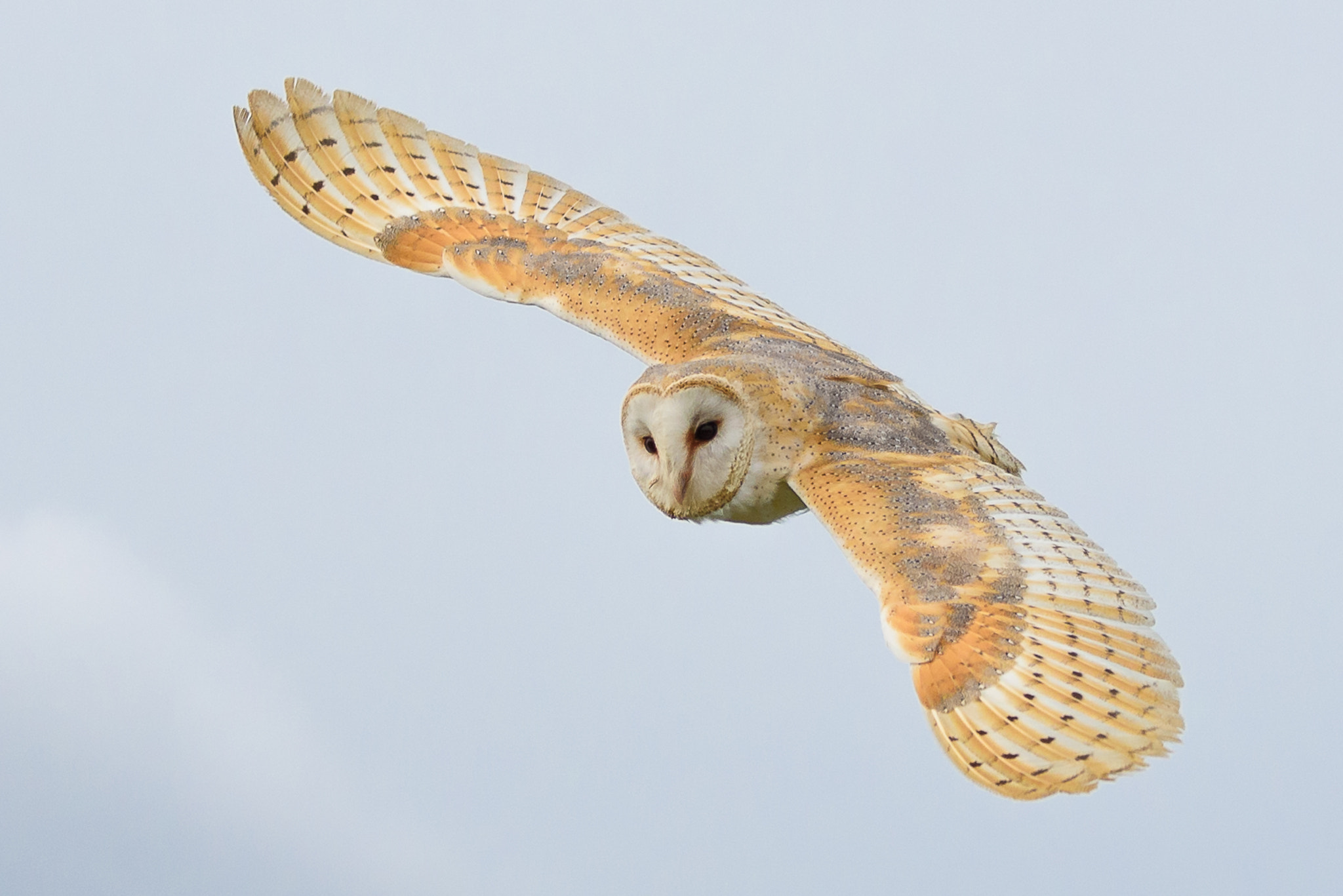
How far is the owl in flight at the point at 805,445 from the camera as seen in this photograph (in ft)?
22.4

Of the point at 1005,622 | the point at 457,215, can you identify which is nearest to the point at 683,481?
the point at 1005,622

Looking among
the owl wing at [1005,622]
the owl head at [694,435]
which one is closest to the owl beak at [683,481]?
the owl head at [694,435]

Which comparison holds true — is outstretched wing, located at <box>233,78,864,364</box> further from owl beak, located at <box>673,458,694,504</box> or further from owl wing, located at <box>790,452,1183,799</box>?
owl wing, located at <box>790,452,1183,799</box>

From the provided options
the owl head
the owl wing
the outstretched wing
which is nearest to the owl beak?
the owl head

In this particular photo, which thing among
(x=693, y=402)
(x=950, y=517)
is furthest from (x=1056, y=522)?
(x=693, y=402)

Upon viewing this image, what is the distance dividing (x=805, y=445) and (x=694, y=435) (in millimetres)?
500

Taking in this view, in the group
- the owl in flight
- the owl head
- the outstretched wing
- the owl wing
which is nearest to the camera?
the owl wing

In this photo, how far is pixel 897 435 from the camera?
8242 millimetres

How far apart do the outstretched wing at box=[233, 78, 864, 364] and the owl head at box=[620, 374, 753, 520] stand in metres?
1.34

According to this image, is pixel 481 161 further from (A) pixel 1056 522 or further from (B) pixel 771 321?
(A) pixel 1056 522

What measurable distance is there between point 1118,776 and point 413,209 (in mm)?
5534

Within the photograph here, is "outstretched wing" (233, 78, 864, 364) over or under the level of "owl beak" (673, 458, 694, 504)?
over

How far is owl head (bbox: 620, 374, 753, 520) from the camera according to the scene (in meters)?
8.02

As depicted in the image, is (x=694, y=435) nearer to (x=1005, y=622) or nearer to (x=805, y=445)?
(x=805, y=445)
